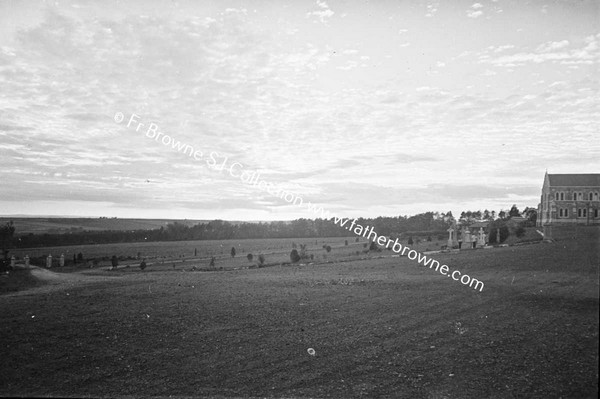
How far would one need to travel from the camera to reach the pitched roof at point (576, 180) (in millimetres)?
10480

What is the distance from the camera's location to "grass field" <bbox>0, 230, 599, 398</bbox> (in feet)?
21.8

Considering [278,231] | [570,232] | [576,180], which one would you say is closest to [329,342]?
[576,180]

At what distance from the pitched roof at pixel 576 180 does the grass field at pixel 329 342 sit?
1.82 m

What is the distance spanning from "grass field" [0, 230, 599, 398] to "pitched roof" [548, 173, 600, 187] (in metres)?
1.82

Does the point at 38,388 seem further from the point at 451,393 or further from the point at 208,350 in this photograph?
the point at 451,393

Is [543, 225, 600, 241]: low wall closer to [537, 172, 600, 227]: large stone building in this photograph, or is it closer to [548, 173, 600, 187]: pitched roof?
[537, 172, 600, 227]: large stone building

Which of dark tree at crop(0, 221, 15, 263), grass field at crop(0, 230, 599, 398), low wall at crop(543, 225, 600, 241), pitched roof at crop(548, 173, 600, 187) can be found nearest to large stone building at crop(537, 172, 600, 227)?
pitched roof at crop(548, 173, 600, 187)

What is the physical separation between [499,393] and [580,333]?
2.40 m

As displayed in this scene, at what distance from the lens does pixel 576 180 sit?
12.0 metres

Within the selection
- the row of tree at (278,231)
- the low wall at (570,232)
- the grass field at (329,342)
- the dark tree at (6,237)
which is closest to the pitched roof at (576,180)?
the low wall at (570,232)

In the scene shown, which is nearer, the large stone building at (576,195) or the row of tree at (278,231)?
the large stone building at (576,195)

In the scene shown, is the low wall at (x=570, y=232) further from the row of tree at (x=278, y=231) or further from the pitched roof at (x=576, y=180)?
the row of tree at (x=278, y=231)

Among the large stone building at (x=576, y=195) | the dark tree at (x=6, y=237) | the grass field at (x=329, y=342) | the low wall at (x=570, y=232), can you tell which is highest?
the large stone building at (x=576, y=195)

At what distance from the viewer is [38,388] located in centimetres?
715
